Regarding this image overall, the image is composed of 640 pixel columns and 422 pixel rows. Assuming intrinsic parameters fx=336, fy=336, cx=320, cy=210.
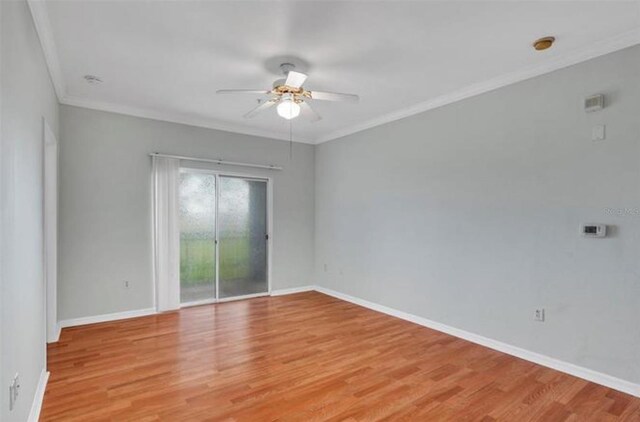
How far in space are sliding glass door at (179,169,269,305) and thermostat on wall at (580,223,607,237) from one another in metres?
4.19

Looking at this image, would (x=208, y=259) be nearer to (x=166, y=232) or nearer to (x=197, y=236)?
(x=197, y=236)

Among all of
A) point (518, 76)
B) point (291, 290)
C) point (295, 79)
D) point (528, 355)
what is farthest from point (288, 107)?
point (291, 290)

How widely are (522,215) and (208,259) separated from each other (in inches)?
162

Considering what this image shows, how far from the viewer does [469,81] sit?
11.3 feet

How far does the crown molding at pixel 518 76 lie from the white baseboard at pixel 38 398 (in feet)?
14.7

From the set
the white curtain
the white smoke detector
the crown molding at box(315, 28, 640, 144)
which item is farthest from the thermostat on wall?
the white curtain

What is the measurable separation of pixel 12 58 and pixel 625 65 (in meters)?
4.08

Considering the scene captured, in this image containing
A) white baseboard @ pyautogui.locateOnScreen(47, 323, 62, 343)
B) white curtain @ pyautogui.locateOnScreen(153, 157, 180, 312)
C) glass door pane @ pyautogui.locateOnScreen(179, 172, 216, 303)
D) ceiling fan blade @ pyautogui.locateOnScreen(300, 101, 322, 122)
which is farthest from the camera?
glass door pane @ pyautogui.locateOnScreen(179, 172, 216, 303)

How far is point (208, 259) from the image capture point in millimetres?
5066

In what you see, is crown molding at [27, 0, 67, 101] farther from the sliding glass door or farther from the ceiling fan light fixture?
the sliding glass door

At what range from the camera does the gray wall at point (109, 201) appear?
4.02 metres

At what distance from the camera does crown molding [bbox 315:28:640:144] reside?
2.60 metres

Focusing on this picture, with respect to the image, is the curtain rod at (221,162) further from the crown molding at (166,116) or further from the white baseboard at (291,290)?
the white baseboard at (291,290)

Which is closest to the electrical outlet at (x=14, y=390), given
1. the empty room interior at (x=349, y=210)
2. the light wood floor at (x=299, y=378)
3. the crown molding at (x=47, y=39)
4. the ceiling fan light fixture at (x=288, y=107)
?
the empty room interior at (x=349, y=210)
